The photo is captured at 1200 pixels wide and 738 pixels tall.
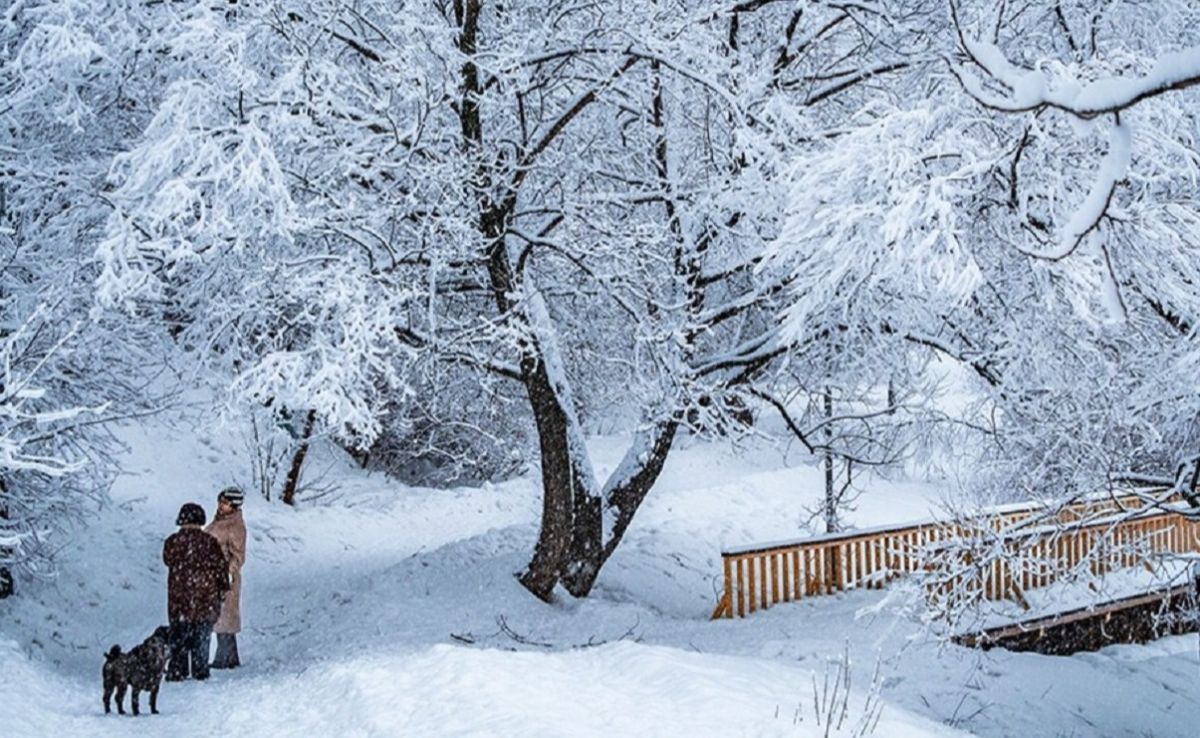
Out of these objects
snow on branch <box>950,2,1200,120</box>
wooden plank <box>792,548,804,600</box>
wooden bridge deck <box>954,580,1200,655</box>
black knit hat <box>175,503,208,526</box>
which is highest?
snow on branch <box>950,2,1200,120</box>

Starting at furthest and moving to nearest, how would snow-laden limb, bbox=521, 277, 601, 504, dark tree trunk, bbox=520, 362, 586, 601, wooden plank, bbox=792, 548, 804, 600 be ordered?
1. wooden plank, bbox=792, 548, 804, 600
2. dark tree trunk, bbox=520, 362, 586, 601
3. snow-laden limb, bbox=521, 277, 601, 504

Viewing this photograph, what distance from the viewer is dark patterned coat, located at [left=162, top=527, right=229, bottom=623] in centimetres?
920

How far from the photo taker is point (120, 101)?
10.3m

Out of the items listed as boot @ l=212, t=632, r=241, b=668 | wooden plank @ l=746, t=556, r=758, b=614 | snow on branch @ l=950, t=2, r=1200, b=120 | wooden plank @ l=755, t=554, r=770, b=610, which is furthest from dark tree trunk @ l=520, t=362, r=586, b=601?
snow on branch @ l=950, t=2, r=1200, b=120

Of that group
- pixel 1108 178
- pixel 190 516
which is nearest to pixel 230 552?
pixel 190 516

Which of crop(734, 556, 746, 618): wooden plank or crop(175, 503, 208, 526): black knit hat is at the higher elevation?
crop(175, 503, 208, 526): black knit hat

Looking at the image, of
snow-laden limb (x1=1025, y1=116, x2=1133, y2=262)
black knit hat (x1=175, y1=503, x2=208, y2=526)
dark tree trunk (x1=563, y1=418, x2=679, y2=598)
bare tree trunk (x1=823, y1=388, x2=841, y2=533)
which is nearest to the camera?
snow-laden limb (x1=1025, y1=116, x2=1133, y2=262)

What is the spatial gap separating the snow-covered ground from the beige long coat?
47 cm

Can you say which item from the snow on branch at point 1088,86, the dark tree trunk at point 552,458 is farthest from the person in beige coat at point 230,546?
the snow on branch at point 1088,86

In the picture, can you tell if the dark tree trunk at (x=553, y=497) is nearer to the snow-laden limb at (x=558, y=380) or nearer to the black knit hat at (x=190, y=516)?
the snow-laden limb at (x=558, y=380)

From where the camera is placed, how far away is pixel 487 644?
429 inches

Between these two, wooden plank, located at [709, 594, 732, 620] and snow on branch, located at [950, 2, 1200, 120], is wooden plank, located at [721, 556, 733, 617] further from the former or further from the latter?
snow on branch, located at [950, 2, 1200, 120]

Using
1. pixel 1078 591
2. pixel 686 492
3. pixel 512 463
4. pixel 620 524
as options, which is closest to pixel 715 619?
pixel 620 524

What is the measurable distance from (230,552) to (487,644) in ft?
8.64
